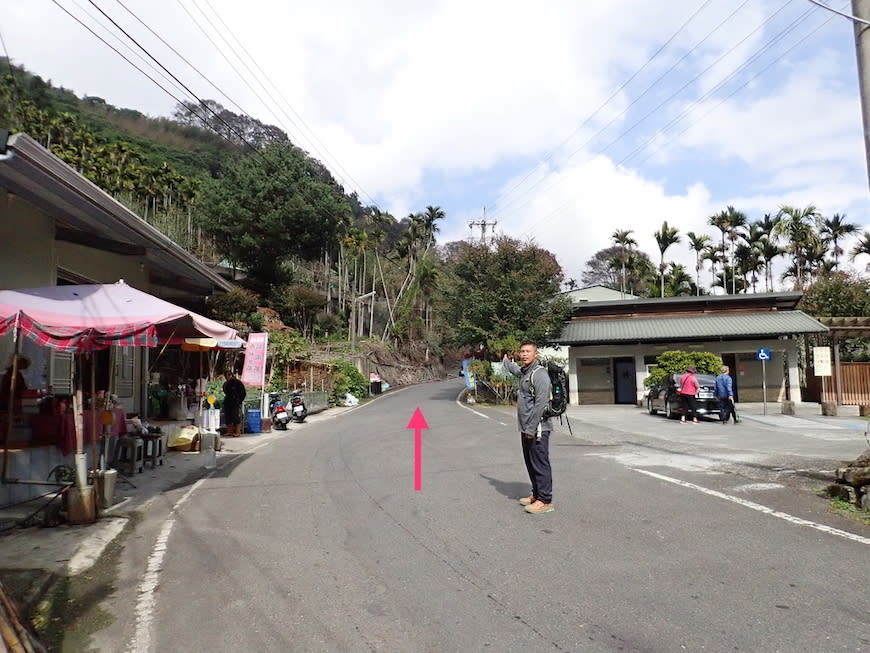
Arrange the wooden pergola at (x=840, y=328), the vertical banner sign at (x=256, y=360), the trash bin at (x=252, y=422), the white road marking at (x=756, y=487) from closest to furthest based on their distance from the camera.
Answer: the white road marking at (x=756, y=487), the trash bin at (x=252, y=422), the vertical banner sign at (x=256, y=360), the wooden pergola at (x=840, y=328)

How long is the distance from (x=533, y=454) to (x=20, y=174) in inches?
272

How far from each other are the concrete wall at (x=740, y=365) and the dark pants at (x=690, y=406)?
28.0 feet

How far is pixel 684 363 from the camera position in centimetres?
2669

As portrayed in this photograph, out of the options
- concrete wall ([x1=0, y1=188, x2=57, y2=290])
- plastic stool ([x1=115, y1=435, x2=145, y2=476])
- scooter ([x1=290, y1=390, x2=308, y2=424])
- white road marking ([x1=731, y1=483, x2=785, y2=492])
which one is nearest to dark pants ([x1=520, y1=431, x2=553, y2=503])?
white road marking ([x1=731, y1=483, x2=785, y2=492])

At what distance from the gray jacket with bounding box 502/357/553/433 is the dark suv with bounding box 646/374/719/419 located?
48.0 feet

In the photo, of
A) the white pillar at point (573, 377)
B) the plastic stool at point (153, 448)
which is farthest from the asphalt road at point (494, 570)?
the white pillar at point (573, 377)

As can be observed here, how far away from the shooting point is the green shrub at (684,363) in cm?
2655

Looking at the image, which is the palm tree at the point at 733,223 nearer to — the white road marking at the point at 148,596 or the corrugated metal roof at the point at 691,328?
the corrugated metal roof at the point at 691,328

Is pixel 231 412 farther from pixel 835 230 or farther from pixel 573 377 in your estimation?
pixel 835 230

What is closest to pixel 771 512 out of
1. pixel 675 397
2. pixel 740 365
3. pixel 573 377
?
pixel 675 397

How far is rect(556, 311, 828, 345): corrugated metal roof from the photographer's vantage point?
29.1 m

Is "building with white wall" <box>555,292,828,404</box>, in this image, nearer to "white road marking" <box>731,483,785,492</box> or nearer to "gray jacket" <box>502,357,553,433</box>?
"white road marking" <box>731,483,785,492</box>

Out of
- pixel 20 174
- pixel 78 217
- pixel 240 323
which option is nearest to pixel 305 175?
pixel 240 323

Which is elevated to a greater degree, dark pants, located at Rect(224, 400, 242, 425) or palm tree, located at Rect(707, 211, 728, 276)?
palm tree, located at Rect(707, 211, 728, 276)
